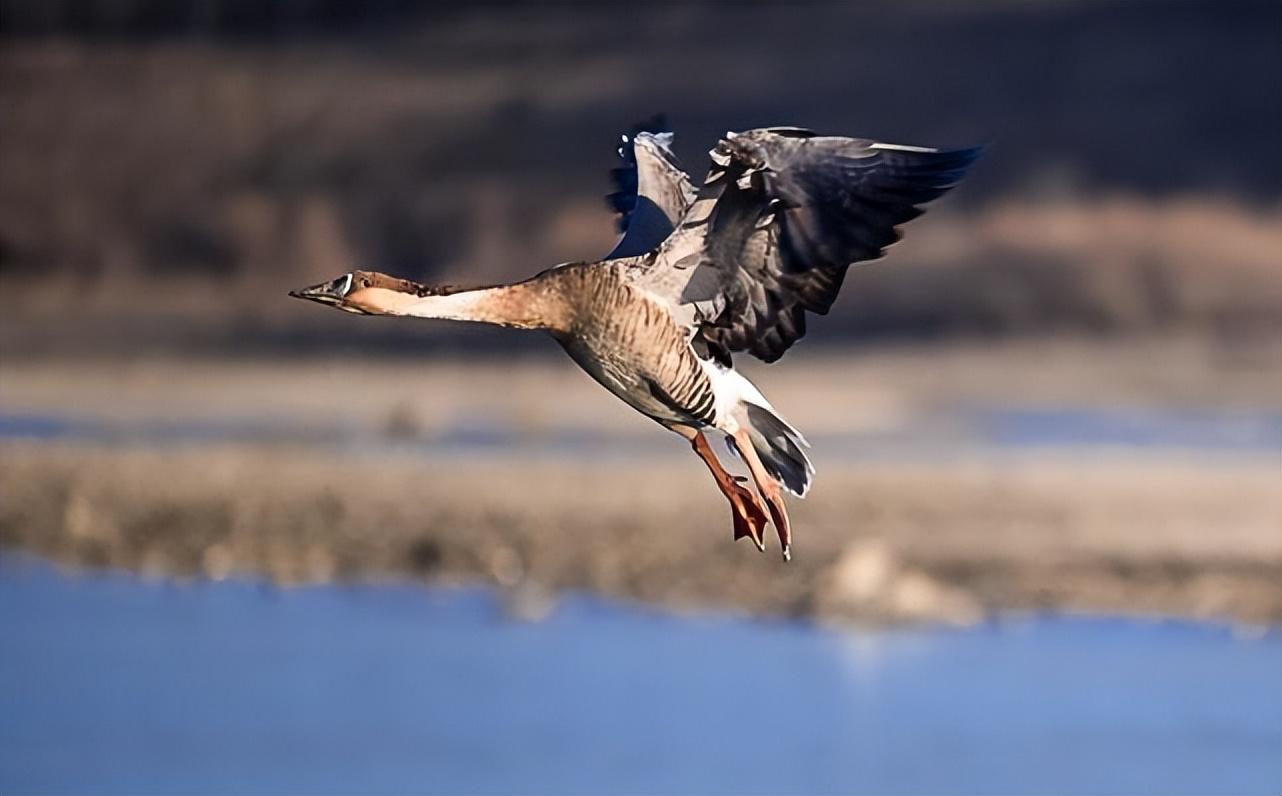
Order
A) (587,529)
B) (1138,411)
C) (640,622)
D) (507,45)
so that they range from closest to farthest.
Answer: (640,622), (587,529), (1138,411), (507,45)

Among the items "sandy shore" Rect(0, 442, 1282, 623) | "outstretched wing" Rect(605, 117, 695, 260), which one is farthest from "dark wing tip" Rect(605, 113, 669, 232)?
"sandy shore" Rect(0, 442, 1282, 623)

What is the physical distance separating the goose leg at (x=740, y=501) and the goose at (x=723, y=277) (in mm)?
116

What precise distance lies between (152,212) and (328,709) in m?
13.4

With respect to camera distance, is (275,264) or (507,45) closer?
(275,264)

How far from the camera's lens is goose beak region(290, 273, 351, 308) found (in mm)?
9820

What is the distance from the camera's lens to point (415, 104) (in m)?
→ 31.3

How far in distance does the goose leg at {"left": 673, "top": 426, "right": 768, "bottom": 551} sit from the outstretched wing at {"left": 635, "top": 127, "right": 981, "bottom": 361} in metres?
0.43

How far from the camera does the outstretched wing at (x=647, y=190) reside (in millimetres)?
11047

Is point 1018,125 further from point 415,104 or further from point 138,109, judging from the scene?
point 138,109

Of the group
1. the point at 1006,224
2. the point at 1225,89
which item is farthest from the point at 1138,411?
the point at 1225,89

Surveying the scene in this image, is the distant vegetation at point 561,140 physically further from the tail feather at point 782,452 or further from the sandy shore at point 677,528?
the tail feather at point 782,452

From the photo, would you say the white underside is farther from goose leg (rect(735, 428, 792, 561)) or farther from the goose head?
the goose head

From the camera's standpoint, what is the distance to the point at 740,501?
10.8 meters

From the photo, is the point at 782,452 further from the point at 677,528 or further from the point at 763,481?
the point at 677,528
